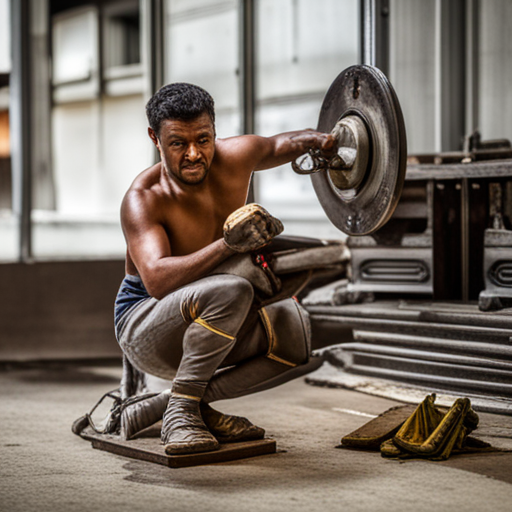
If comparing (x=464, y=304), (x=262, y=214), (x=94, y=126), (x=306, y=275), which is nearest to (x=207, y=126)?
(x=262, y=214)

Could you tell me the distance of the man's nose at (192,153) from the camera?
307 cm

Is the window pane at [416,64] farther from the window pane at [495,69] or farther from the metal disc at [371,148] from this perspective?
the metal disc at [371,148]

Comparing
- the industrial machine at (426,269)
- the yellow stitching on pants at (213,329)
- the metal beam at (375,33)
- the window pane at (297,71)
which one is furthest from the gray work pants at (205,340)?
the window pane at (297,71)

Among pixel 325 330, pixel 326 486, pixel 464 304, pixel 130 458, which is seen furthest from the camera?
pixel 325 330

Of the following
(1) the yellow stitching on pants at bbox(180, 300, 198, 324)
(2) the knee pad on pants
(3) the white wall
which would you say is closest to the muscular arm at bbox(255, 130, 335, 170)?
(2) the knee pad on pants

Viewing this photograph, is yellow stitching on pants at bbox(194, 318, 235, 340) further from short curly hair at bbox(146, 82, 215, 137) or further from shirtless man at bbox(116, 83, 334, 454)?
short curly hair at bbox(146, 82, 215, 137)

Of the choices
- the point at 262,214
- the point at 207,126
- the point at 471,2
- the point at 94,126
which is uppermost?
the point at 471,2

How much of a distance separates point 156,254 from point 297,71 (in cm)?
349

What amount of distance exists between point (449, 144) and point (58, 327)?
9.55 ft

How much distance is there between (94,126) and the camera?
6391mm

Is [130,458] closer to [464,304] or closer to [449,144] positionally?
[464,304]

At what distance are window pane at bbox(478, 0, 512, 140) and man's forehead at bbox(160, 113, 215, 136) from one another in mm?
3048

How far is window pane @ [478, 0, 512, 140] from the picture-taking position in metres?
5.58

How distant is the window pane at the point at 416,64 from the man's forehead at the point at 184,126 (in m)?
2.84
